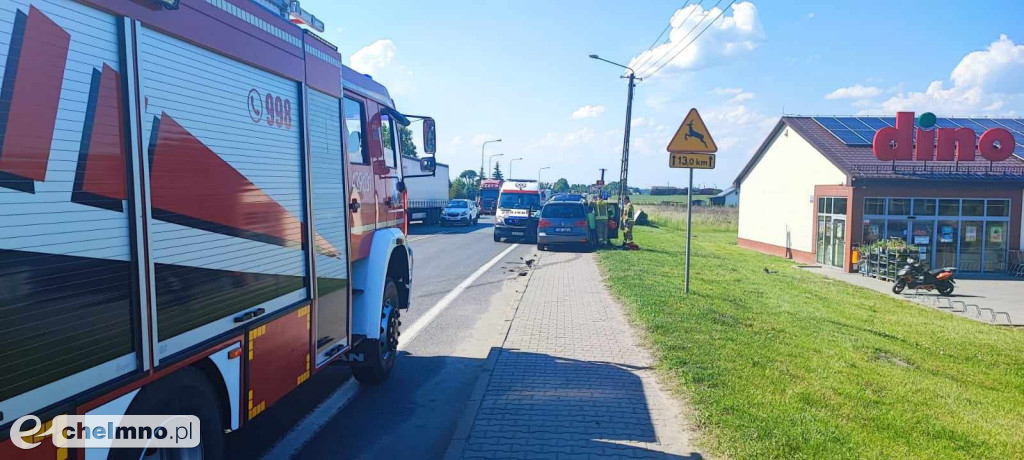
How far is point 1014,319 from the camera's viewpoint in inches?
526

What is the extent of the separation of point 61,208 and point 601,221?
2207cm

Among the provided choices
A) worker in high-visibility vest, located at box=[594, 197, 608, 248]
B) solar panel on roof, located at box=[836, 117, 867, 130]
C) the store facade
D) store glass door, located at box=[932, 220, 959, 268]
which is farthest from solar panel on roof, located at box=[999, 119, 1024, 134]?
worker in high-visibility vest, located at box=[594, 197, 608, 248]

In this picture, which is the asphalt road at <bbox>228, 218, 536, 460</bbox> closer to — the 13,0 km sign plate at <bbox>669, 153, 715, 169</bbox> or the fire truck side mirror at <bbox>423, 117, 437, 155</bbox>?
the fire truck side mirror at <bbox>423, 117, 437, 155</bbox>

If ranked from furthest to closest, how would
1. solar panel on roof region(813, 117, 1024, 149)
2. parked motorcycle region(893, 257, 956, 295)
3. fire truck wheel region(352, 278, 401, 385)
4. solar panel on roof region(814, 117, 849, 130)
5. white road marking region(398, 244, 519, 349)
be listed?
solar panel on roof region(814, 117, 849, 130), solar panel on roof region(813, 117, 1024, 149), parked motorcycle region(893, 257, 956, 295), white road marking region(398, 244, 519, 349), fire truck wheel region(352, 278, 401, 385)

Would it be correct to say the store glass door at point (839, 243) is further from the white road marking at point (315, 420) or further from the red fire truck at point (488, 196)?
the red fire truck at point (488, 196)

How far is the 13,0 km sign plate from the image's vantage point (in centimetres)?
1048

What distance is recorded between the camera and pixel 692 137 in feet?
34.6

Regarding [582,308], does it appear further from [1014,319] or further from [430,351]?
[1014,319]

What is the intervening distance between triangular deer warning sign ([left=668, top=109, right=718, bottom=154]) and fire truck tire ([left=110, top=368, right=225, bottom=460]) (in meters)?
8.31

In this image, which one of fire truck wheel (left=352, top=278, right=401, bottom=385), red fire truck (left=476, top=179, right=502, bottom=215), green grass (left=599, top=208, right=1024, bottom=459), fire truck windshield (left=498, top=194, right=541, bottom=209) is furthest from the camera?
red fire truck (left=476, top=179, right=502, bottom=215)

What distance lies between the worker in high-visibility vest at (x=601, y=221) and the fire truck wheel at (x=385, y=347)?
1749cm

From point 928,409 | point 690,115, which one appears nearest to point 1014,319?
point 690,115

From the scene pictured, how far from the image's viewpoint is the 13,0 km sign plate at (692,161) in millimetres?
10477

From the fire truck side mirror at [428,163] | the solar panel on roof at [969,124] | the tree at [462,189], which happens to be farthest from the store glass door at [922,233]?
the tree at [462,189]
